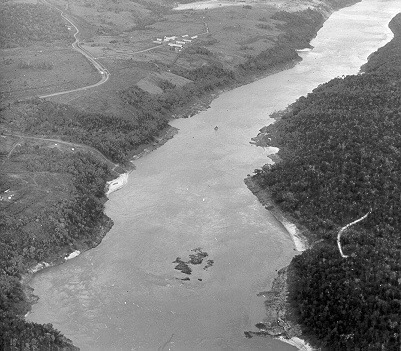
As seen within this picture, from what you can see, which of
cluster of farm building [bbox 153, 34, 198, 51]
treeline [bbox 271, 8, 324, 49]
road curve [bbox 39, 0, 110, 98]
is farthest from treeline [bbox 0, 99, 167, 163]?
treeline [bbox 271, 8, 324, 49]

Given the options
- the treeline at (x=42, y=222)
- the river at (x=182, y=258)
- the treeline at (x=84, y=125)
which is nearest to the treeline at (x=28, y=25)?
the treeline at (x=84, y=125)

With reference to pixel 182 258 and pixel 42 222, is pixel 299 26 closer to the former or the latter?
pixel 182 258

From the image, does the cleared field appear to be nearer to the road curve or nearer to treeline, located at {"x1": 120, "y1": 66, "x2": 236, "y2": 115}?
the road curve

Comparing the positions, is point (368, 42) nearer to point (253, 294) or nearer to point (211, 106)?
point (211, 106)

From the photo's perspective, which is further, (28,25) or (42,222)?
(28,25)

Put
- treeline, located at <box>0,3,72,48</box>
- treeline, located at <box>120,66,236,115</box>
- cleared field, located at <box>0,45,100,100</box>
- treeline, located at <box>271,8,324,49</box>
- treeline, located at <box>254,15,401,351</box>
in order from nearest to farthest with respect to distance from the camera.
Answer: treeline, located at <box>254,15,401,351</box>, treeline, located at <box>120,66,236,115</box>, cleared field, located at <box>0,45,100,100</box>, treeline, located at <box>0,3,72,48</box>, treeline, located at <box>271,8,324,49</box>

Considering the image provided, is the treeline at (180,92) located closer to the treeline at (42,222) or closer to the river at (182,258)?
the river at (182,258)

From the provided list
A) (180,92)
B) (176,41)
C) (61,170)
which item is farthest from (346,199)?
(176,41)
